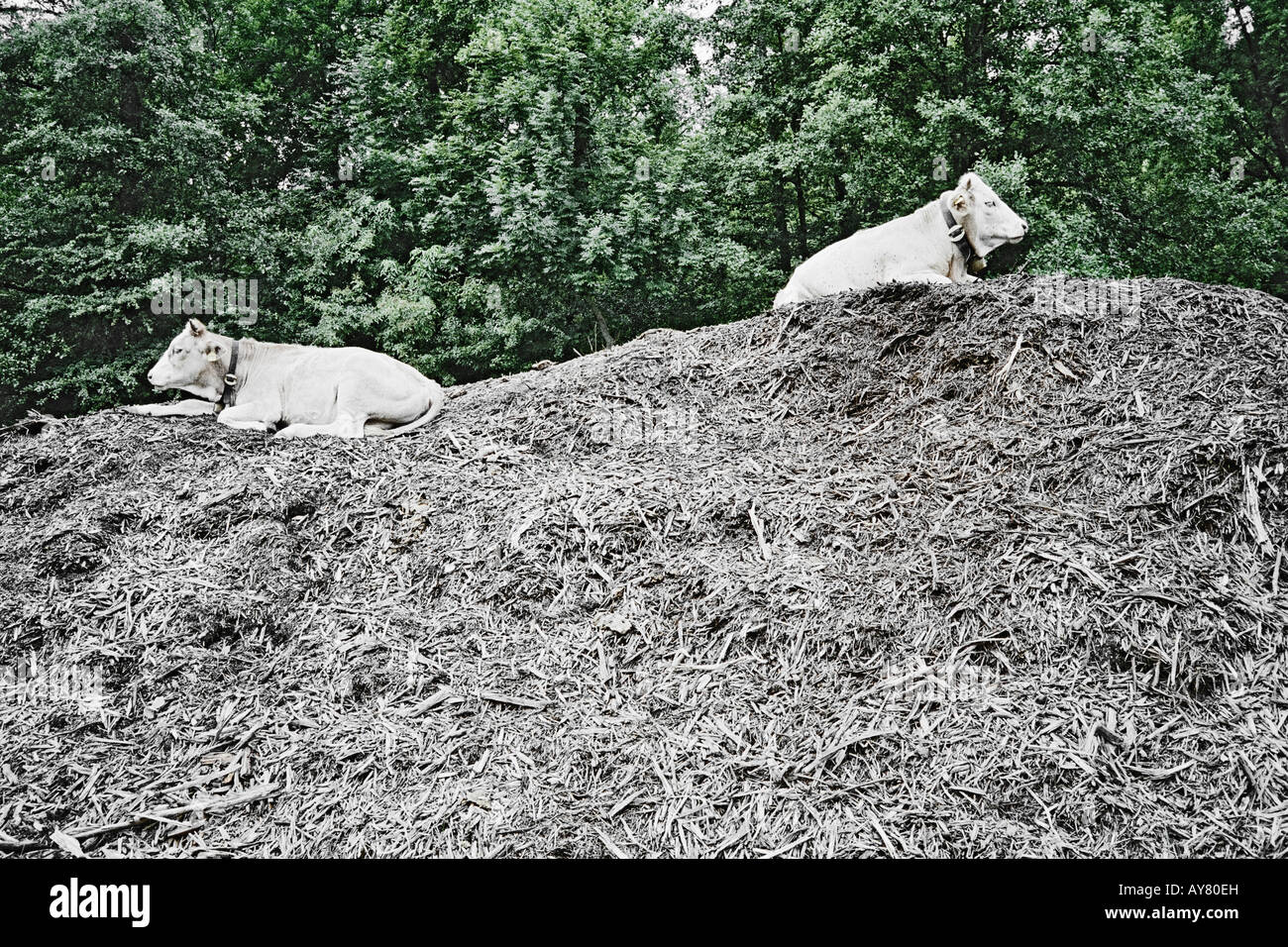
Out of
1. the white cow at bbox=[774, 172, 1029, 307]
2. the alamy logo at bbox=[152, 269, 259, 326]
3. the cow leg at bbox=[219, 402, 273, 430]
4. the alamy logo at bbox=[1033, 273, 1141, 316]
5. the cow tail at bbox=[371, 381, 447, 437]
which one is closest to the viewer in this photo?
the alamy logo at bbox=[1033, 273, 1141, 316]

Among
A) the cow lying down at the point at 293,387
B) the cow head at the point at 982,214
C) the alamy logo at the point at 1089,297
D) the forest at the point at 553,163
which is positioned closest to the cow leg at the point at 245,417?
the cow lying down at the point at 293,387

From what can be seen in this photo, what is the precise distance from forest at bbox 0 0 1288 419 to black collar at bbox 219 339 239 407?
25.9 feet

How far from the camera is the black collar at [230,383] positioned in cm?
770

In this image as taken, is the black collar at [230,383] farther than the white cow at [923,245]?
No

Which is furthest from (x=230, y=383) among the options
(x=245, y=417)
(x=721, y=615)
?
(x=721, y=615)

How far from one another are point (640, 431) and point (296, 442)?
2723 mm

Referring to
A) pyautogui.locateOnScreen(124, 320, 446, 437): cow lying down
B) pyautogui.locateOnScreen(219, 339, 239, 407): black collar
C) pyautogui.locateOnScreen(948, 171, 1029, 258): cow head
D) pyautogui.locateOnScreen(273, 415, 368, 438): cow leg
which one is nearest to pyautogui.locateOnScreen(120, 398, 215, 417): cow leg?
pyautogui.locateOnScreen(124, 320, 446, 437): cow lying down

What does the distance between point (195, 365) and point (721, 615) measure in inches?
228

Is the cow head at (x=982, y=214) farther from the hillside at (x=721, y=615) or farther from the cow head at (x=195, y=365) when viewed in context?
the cow head at (x=195, y=365)

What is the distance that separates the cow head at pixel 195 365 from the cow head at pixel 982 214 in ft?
22.8

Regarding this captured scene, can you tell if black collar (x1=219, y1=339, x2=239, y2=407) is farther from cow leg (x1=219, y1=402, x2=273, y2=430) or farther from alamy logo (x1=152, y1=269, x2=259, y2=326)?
alamy logo (x1=152, y1=269, x2=259, y2=326)

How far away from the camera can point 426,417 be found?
732cm

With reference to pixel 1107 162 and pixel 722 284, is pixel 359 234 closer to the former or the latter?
pixel 722 284

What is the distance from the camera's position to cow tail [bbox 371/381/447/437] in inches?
277
